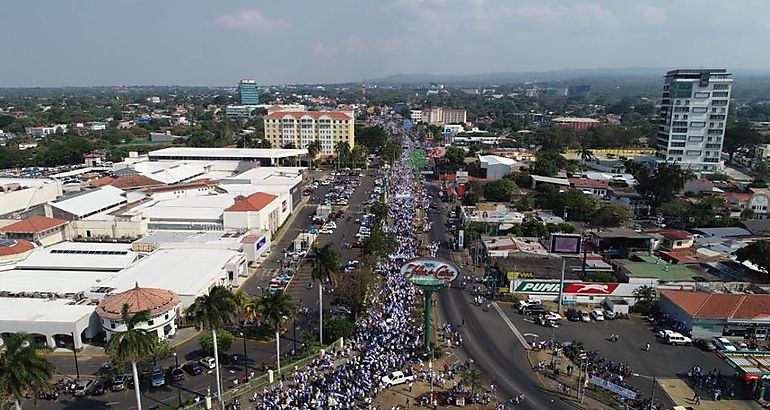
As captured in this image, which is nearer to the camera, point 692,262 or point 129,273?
point 129,273

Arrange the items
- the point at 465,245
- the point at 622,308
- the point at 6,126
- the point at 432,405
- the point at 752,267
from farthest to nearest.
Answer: the point at 6,126 → the point at 465,245 → the point at 752,267 → the point at 622,308 → the point at 432,405

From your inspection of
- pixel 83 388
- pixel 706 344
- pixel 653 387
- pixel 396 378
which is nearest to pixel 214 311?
pixel 83 388

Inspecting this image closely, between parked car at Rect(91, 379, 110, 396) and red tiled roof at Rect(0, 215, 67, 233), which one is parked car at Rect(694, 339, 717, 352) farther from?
red tiled roof at Rect(0, 215, 67, 233)

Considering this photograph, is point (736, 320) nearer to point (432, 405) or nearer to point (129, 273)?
point (432, 405)

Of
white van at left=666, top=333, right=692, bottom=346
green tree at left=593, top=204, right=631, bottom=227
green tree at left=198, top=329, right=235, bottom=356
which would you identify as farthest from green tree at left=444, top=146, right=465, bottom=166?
green tree at left=198, top=329, right=235, bottom=356

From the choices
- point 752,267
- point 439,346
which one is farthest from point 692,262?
point 439,346

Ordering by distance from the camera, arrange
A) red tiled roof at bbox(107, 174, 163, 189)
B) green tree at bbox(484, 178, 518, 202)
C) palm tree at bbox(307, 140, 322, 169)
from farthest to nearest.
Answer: palm tree at bbox(307, 140, 322, 169) < green tree at bbox(484, 178, 518, 202) < red tiled roof at bbox(107, 174, 163, 189)

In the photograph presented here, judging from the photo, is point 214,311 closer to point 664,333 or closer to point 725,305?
point 664,333
